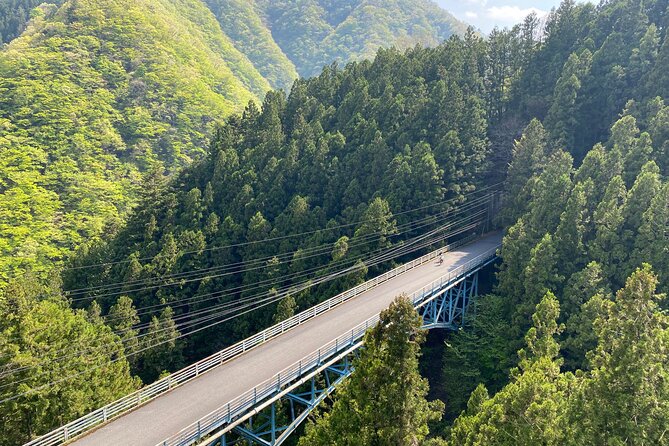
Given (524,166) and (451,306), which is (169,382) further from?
(524,166)

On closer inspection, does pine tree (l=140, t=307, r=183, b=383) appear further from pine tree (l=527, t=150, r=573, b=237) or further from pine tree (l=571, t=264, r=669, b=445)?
pine tree (l=571, t=264, r=669, b=445)

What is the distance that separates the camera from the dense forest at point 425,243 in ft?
62.1

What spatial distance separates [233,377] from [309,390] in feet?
18.2

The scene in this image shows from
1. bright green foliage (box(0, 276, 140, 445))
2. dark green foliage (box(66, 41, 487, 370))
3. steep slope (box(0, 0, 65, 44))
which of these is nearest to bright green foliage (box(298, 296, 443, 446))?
bright green foliage (box(0, 276, 140, 445))

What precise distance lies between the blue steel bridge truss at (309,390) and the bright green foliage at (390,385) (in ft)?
16.9

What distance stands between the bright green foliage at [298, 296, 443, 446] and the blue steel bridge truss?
514 cm

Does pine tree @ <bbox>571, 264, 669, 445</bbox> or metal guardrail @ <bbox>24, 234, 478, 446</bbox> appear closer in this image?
pine tree @ <bbox>571, 264, 669, 445</bbox>

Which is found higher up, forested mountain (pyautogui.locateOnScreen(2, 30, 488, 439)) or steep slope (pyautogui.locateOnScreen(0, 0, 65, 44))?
steep slope (pyautogui.locateOnScreen(0, 0, 65, 44))

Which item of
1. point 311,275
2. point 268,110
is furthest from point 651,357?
point 268,110

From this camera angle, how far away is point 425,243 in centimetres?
4959

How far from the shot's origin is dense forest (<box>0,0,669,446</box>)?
18922mm

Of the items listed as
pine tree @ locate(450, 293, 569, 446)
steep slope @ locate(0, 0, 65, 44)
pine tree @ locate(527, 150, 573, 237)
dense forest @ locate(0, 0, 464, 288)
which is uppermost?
steep slope @ locate(0, 0, 65, 44)

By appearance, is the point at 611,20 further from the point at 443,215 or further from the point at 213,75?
the point at 213,75

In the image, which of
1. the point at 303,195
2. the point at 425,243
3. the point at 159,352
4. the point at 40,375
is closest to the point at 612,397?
the point at 40,375
